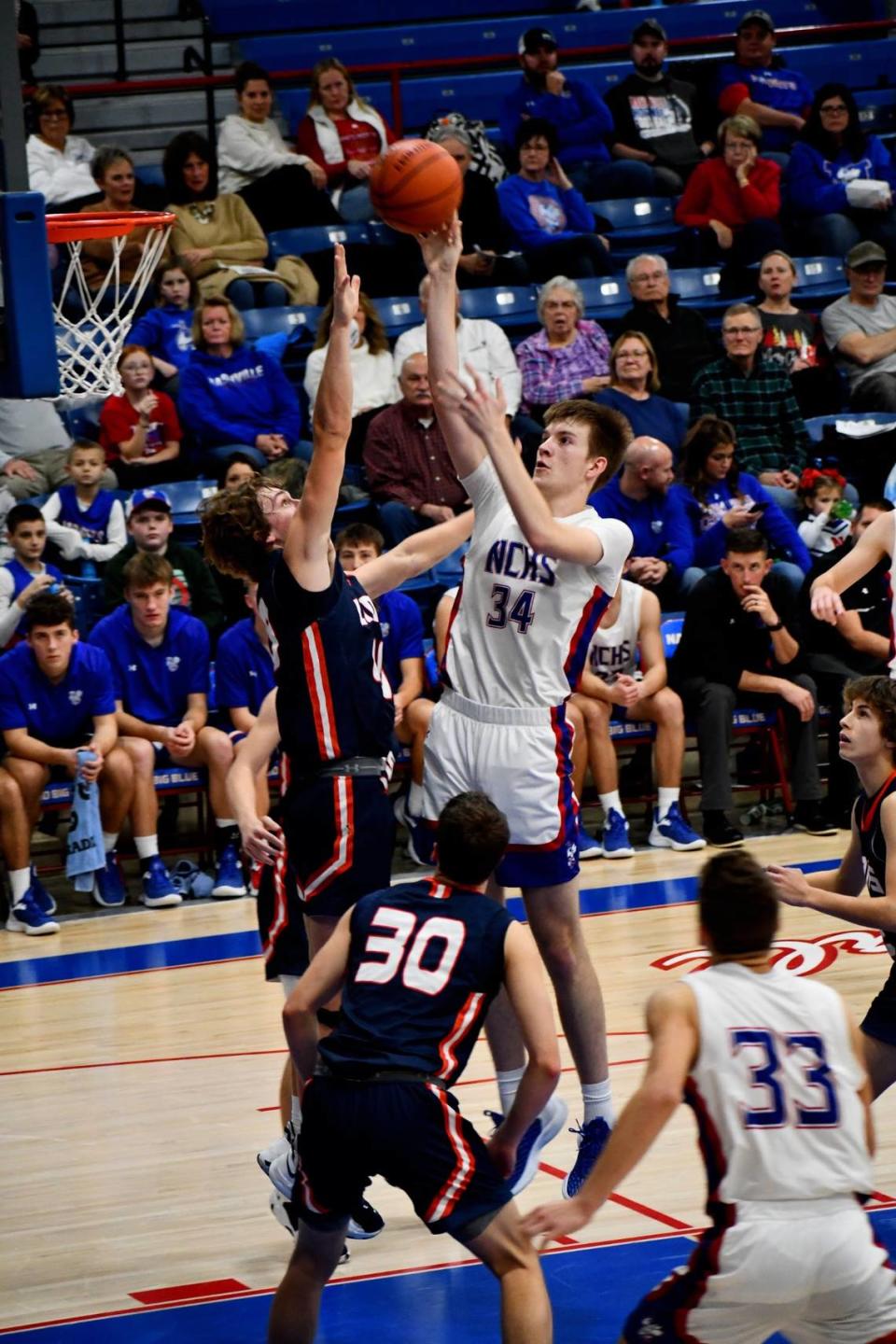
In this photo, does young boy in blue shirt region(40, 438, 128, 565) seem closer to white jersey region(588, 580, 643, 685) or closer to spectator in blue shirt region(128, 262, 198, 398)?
spectator in blue shirt region(128, 262, 198, 398)

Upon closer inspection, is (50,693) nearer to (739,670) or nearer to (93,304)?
(93,304)

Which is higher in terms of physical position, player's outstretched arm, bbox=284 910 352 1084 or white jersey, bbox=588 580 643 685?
player's outstretched arm, bbox=284 910 352 1084

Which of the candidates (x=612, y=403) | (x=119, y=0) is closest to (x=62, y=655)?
(x=612, y=403)

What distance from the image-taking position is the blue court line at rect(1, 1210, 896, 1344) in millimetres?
4250

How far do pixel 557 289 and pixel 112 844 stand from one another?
4538 mm

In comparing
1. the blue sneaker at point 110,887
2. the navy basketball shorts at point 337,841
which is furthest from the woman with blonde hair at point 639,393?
the navy basketball shorts at point 337,841

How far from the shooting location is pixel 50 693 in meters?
8.82

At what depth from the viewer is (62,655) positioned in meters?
8.75

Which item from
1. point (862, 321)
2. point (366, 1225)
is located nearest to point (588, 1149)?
point (366, 1225)

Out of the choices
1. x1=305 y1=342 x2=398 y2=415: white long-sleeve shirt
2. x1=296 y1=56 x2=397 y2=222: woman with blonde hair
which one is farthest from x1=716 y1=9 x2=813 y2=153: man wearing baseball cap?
x1=305 y1=342 x2=398 y2=415: white long-sleeve shirt

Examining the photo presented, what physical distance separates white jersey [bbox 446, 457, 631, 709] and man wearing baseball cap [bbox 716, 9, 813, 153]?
32.4 ft

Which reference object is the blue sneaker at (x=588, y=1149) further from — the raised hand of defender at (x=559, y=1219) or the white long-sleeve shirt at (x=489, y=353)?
the white long-sleeve shirt at (x=489, y=353)

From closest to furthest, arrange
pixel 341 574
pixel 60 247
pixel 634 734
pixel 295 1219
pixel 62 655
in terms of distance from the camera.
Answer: pixel 295 1219
pixel 341 574
pixel 60 247
pixel 62 655
pixel 634 734

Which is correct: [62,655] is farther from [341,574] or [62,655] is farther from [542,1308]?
[542,1308]
